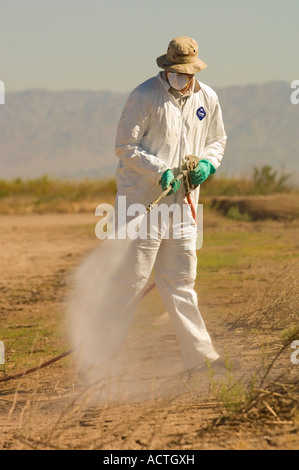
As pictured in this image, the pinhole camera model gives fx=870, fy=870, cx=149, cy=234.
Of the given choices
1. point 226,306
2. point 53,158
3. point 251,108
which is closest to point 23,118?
point 53,158

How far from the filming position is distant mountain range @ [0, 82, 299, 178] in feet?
265

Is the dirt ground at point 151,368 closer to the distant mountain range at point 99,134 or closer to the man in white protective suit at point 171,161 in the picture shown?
the man in white protective suit at point 171,161

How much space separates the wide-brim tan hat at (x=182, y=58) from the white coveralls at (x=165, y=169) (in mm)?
122

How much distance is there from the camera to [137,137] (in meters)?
5.56

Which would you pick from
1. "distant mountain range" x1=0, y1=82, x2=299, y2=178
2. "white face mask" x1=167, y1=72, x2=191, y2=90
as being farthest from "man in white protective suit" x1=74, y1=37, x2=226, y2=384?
"distant mountain range" x1=0, y1=82, x2=299, y2=178

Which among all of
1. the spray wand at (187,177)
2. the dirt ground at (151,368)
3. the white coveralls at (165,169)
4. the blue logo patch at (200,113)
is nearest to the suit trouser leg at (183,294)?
the white coveralls at (165,169)

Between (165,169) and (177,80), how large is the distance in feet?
1.91

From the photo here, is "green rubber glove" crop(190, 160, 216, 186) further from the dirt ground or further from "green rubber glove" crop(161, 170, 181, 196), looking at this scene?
the dirt ground

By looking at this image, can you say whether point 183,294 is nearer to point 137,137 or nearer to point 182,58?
point 137,137

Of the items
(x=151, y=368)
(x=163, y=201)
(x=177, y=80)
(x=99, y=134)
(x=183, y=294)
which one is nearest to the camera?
(x=177, y=80)

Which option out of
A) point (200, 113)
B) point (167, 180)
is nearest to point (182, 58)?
point (200, 113)

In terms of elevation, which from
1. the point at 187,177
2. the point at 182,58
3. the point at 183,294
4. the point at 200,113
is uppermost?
the point at 182,58

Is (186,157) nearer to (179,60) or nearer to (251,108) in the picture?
(179,60)

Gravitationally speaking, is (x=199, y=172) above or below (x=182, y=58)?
below
